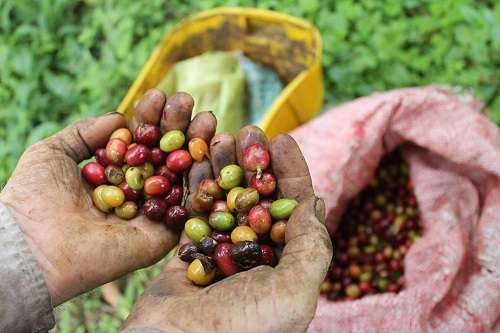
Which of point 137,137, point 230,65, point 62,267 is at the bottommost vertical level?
point 230,65

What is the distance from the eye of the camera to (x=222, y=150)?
253 cm

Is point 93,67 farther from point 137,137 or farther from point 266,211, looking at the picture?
point 266,211

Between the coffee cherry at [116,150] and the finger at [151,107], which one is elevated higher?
the finger at [151,107]

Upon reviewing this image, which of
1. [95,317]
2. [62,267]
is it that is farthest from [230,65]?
[62,267]

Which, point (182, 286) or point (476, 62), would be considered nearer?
point (182, 286)

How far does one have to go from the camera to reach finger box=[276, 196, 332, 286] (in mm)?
1902

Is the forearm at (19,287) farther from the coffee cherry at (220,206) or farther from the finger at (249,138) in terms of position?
the finger at (249,138)

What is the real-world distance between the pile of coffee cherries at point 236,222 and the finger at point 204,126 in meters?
0.21

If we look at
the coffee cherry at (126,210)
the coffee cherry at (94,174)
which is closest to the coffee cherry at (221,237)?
the coffee cherry at (126,210)

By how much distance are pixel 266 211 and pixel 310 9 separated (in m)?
2.58

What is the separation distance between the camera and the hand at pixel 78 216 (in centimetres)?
236

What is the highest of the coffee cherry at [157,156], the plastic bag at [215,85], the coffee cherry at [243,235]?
the coffee cherry at [157,156]

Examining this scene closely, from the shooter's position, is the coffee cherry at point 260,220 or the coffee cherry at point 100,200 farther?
the coffee cherry at point 100,200

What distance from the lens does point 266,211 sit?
231 centimetres
